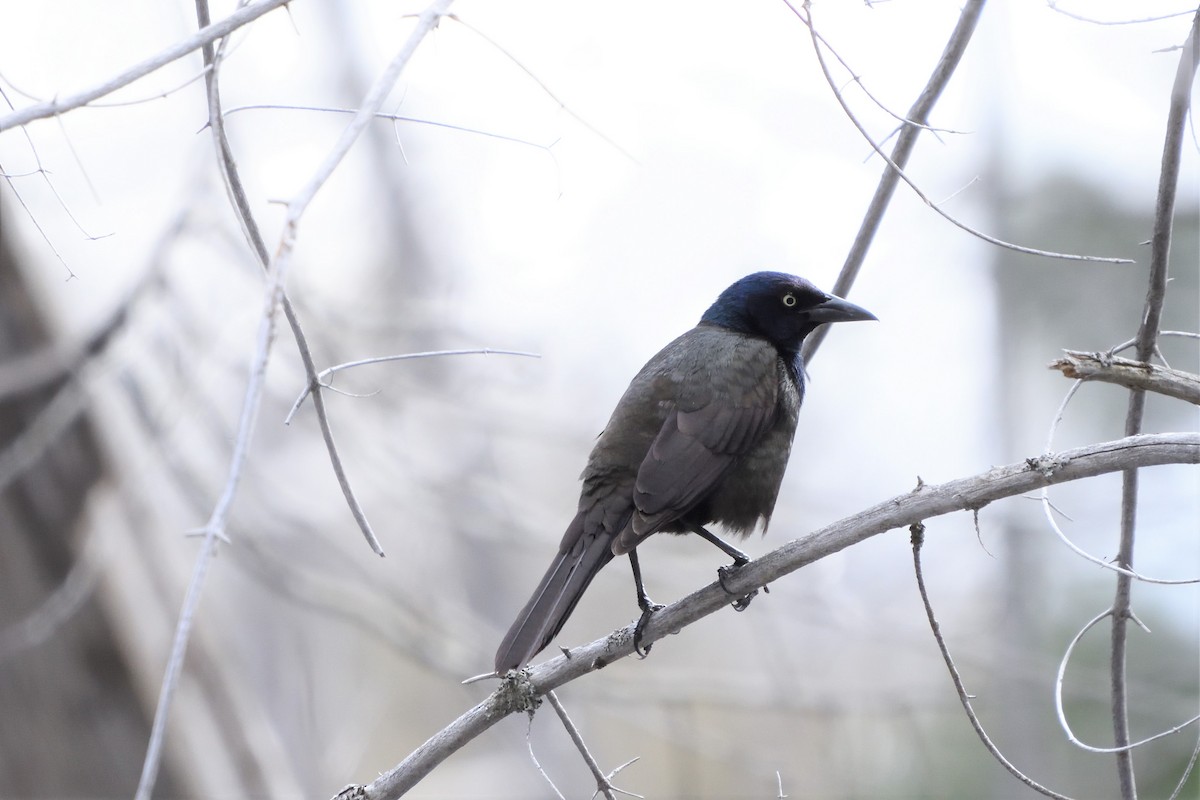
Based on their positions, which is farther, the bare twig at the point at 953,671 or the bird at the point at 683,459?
the bird at the point at 683,459

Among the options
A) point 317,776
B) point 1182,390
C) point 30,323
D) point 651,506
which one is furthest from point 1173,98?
point 317,776

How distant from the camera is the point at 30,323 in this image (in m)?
5.29

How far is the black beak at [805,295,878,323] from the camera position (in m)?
4.14

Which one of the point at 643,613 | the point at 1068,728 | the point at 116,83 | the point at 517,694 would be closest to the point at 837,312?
the point at 643,613

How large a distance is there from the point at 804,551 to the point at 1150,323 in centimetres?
103

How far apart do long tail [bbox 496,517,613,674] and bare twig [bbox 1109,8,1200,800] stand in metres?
1.46

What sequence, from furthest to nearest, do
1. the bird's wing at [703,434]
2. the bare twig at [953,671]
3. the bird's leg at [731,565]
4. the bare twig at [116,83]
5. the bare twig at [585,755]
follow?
the bird's wing at [703,434] < the bird's leg at [731,565] < the bare twig at [585,755] < the bare twig at [953,671] < the bare twig at [116,83]

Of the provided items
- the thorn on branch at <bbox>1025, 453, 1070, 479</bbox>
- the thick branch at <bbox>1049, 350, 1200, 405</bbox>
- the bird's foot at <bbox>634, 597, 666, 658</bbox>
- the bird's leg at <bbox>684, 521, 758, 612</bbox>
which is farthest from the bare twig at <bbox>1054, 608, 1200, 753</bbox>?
the bird's foot at <bbox>634, 597, 666, 658</bbox>

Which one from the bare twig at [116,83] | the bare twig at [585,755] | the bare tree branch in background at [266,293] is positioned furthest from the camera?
the bare twig at [585,755]

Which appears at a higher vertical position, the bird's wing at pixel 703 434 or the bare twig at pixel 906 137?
the bare twig at pixel 906 137

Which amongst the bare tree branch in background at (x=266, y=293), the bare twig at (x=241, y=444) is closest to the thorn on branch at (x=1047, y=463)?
the bare tree branch in background at (x=266, y=293)

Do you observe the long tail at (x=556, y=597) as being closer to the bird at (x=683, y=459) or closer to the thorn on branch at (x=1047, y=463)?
the bird at (x=683, y=459)

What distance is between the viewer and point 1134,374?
252 cm

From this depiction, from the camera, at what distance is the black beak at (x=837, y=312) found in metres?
4.14
